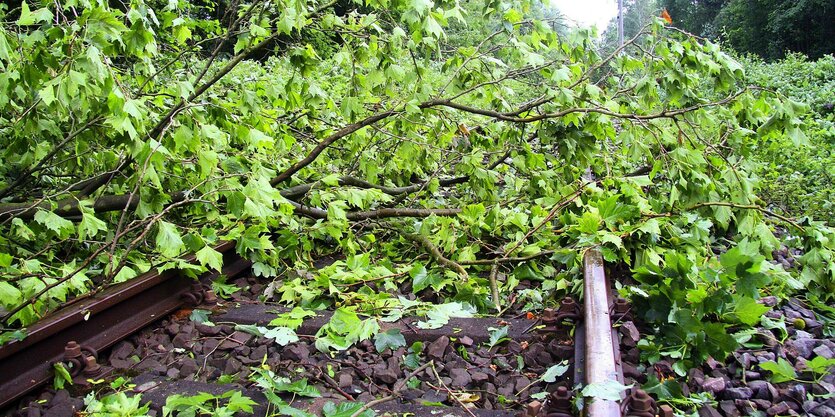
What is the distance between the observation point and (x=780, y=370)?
2201 millimetres

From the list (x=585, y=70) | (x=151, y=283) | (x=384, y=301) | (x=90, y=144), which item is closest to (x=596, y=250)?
(x=384, y=301)

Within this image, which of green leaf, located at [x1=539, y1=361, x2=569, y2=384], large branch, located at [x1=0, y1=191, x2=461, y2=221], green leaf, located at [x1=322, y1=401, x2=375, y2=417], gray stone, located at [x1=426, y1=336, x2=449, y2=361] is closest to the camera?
green leaf, located at [x1=322, y1=401, x2=375, y2=417]

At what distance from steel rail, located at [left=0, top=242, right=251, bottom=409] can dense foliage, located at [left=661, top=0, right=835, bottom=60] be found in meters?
37.9

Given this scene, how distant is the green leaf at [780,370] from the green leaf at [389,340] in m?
1.46

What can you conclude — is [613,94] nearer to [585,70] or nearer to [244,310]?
[585,70]

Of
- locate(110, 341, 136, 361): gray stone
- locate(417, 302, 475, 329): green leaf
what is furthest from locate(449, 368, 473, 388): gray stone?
locate(110, 341, 136, 361): gray stone

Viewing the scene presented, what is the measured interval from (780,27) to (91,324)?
155ft

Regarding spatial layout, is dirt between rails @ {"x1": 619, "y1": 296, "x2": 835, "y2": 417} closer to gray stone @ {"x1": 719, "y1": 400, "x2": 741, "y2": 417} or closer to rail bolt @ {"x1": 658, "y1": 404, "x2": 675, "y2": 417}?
gray stone @ {"x1": 719, "y1": 400, "x2": 741, "y2": 417}

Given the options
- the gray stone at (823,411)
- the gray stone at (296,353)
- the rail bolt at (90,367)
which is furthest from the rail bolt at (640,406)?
the rail bolt at (90,367)

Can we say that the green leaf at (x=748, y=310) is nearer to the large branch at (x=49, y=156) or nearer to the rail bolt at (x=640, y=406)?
the rail bolt at (x=640, y=406)

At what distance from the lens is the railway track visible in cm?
217

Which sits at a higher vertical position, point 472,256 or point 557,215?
point 557,215

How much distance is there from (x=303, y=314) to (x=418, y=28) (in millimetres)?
1885

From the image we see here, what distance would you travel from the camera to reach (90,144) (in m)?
3.97
